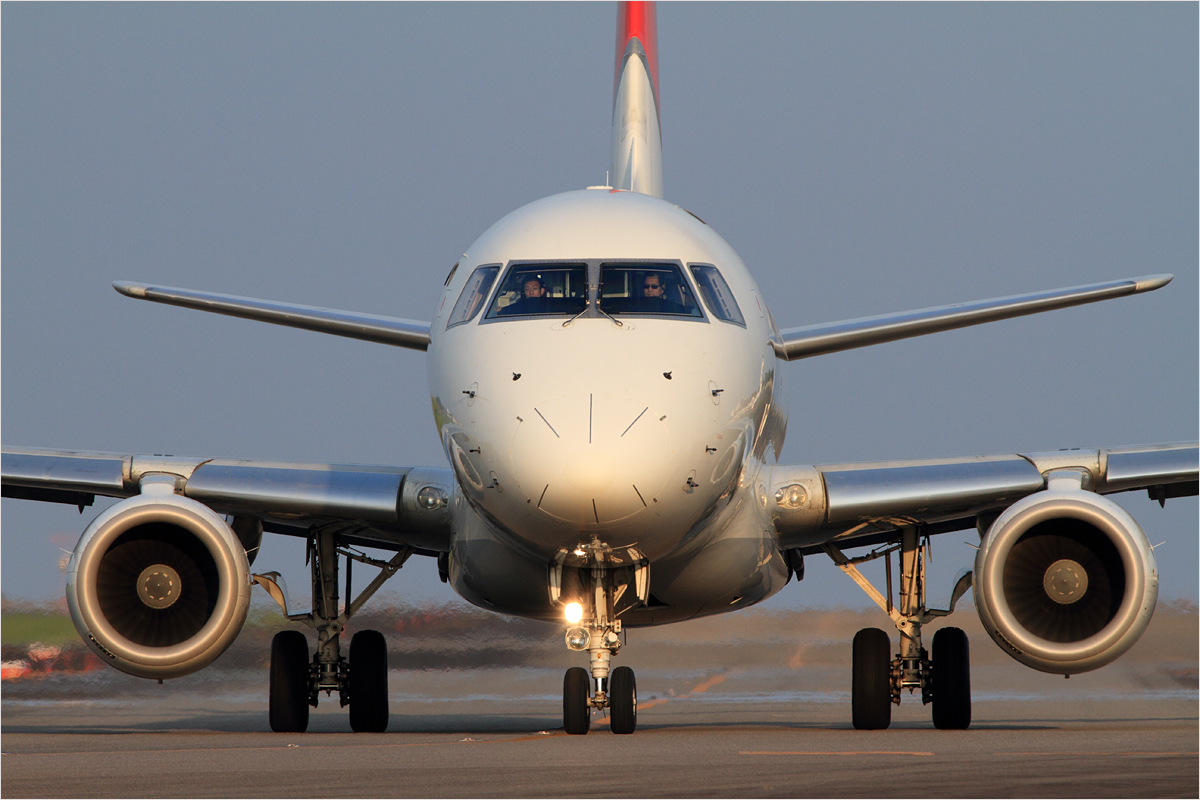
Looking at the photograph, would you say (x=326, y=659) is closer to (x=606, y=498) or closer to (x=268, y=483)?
(x=268, y=483)

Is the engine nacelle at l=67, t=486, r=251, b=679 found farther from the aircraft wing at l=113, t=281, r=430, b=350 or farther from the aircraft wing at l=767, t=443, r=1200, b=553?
the aircraft wing at l=767, t=443, r=1200, b=553

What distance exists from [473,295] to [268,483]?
10.2ft

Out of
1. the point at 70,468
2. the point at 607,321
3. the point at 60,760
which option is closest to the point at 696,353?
the point at 607,321

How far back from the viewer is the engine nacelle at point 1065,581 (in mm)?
11586

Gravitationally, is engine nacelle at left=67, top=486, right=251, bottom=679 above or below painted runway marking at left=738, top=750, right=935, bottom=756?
above

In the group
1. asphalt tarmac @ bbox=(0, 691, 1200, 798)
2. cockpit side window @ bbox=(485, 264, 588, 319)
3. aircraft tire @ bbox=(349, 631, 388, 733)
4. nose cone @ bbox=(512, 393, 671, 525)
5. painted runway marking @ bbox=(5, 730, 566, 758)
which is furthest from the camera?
aircraft tire @ bbox=(349, 631, 388, 733)

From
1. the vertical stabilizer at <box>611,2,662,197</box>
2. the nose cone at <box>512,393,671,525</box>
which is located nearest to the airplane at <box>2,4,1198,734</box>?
the nose cone at <box>512,393,671,525</box>

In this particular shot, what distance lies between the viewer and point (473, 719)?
701 inches

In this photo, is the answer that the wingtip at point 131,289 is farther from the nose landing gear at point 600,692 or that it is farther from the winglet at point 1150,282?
the winglet at point 1150,282

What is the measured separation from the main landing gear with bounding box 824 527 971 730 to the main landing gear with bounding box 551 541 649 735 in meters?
3.33

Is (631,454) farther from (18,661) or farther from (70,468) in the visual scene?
(18,661)

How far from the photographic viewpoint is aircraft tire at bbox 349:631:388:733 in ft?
48.4

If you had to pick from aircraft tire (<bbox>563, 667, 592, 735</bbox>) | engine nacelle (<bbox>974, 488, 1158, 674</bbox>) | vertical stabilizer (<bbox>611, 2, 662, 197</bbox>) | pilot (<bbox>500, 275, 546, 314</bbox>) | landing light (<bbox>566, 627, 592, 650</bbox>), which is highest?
vertical stabilizer (<bbox>611, 2, 662, 197</bbox>)

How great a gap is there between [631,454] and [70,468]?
6070mm
